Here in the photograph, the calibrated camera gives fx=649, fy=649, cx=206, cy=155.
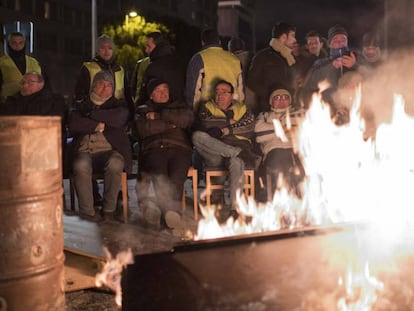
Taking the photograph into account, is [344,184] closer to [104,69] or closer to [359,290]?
[359,290]

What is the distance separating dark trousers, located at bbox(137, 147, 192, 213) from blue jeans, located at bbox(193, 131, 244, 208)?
310mm

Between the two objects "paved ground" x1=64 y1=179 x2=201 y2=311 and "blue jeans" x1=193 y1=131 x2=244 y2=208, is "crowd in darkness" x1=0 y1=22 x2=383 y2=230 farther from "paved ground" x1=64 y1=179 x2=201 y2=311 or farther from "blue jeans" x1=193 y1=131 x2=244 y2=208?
"paved ground" x1=64 y1=179 x2=201 y2=311

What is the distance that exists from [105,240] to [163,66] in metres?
2.98

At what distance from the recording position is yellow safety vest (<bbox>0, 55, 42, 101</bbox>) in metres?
7.19

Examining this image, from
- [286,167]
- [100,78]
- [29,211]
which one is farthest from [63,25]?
[29,211]

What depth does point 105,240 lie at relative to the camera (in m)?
5.41

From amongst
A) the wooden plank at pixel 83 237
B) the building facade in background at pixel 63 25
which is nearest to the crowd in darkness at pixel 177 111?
the wooden plank at pixel 83 237

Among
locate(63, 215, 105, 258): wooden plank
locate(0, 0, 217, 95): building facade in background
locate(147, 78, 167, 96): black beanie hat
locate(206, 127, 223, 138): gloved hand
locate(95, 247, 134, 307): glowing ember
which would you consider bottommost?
locate(95, 247, 134, 307): glowing ember

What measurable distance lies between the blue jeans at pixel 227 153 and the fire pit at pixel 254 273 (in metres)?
3.10

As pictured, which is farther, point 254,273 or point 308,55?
point 308,55

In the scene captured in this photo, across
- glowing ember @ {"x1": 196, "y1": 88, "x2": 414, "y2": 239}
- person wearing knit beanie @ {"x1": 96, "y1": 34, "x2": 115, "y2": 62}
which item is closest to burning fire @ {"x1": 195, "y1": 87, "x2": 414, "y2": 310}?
glowing ember @ {"x1": 196, "y1": 88, "x2": 414, "y2": 239}

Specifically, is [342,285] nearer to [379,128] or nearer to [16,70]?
[379,128]

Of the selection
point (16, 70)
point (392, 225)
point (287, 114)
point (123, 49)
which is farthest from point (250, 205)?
point (123, 49)

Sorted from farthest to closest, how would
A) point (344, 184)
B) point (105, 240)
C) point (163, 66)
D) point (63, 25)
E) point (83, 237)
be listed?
point (63, 25)
point (163, 66)
point (344, 184)
point (105, 240)
point (83, 237)
